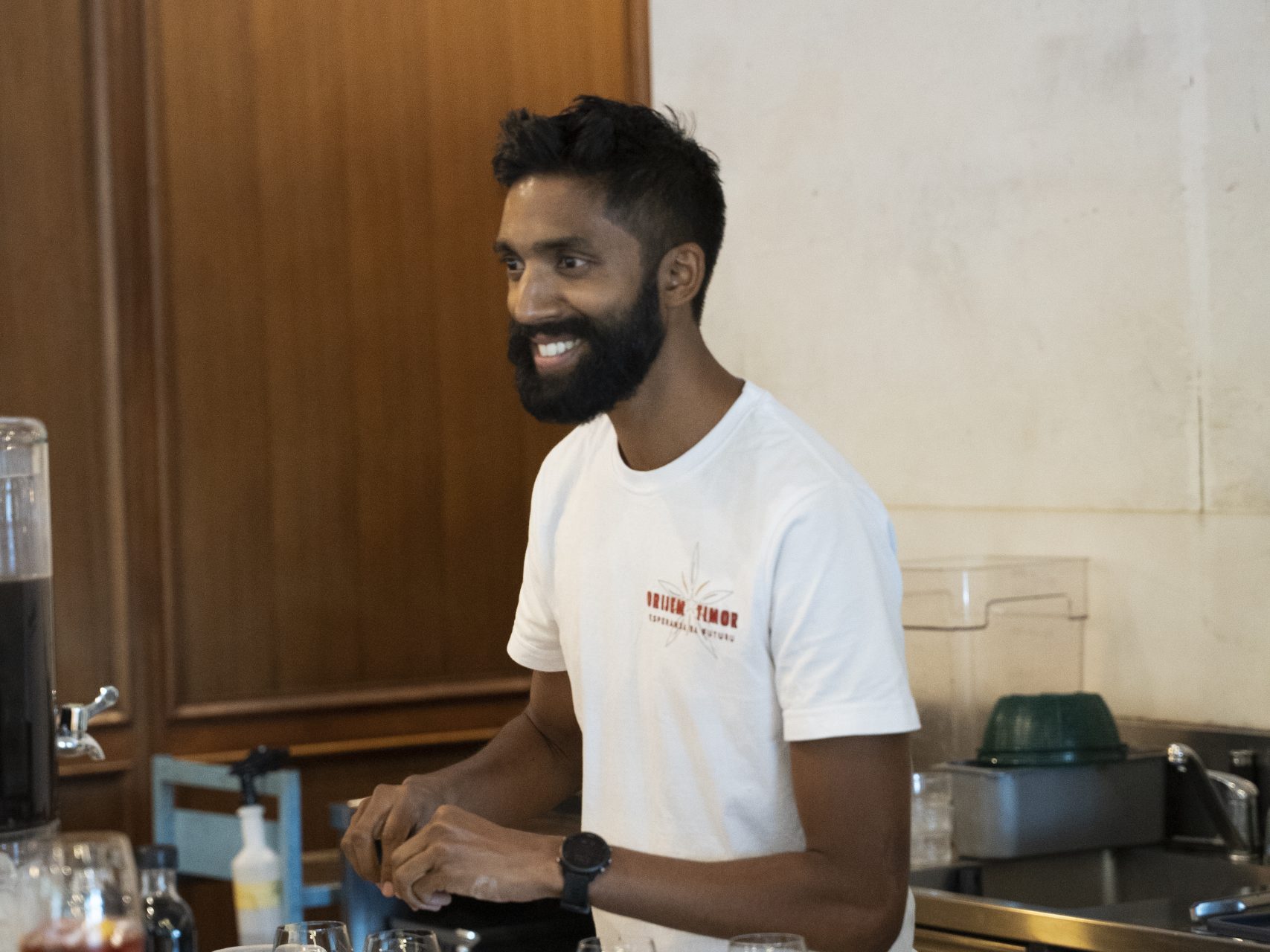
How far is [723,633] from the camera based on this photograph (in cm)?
160

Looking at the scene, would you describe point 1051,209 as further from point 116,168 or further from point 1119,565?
point 116,168

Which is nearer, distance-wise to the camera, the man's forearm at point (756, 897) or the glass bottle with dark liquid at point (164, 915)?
the man's forearm at point (756, 897)

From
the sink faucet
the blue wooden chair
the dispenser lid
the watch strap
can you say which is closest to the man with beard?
the watch strap

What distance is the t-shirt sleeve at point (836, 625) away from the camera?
1.50 meters

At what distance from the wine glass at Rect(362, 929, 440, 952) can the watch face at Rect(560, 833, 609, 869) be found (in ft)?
0.93

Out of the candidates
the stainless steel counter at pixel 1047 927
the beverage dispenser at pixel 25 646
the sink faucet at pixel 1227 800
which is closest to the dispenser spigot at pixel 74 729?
the beverage dispenser at pixel 25 646

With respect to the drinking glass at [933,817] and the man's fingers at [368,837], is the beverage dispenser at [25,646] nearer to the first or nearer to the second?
the man's fingers at [368,837]

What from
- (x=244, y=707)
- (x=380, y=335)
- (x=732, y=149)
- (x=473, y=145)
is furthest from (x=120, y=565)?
(x=732, y=149)

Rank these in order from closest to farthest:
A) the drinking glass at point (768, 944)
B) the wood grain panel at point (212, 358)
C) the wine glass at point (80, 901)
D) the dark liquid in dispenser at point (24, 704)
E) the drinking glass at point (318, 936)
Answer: the wine glass at point (80, 901), the drinking glass at point (768, 944), the drinking glass at point (318, 936), the dark liquid in dispenser at point (24, 704), the wood grain panel at point (212, 358)

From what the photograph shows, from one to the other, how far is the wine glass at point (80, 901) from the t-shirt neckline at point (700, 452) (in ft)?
2.59

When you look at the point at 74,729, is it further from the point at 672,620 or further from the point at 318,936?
the point at 672,620

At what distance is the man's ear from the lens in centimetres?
173

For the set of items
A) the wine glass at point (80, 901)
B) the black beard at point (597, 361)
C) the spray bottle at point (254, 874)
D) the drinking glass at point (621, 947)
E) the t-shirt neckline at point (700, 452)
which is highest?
the black beard at point (597, 361)

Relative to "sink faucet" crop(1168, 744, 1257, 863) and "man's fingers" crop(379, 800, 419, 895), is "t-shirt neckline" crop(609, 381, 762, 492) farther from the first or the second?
"sink faucet" crop(1168, 744, 1257, 863)
